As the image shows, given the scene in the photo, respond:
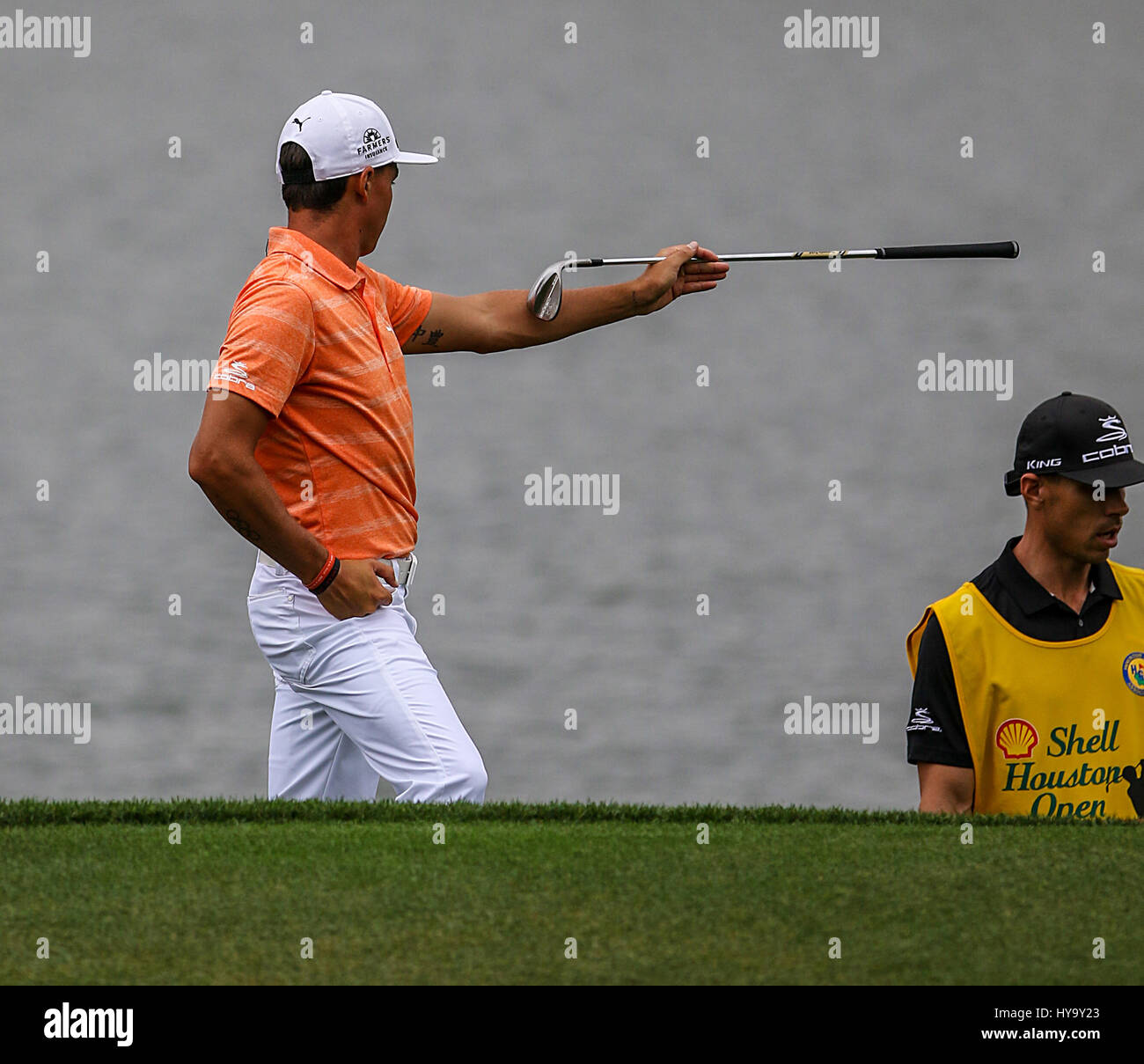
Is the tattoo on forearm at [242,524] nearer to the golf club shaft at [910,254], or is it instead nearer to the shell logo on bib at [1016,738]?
the golf club shaft at [910,254]

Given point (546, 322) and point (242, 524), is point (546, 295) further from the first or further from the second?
point (242, 524)

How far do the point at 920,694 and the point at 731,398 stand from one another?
2771 millimetres

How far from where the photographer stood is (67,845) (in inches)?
105

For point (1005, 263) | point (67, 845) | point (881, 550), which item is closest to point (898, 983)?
point (67, 845)

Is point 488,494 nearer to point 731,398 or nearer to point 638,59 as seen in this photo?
point 731,398

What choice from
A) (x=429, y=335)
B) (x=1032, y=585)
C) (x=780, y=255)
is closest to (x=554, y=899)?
(x=1032, y=585)

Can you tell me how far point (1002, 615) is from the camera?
313cm

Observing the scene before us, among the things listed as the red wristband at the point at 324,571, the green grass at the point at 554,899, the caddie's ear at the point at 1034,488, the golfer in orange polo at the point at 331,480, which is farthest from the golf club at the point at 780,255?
the green grass at the point at 554,899

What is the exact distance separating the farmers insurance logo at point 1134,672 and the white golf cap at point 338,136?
1.82 meters

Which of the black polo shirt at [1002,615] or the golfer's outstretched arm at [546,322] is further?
the golfer's outstretched arm at [546,322]

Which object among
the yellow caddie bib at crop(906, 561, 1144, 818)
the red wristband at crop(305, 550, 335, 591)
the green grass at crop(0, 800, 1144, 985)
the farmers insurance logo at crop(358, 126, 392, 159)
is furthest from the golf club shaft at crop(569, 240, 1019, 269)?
the green grass at crop(0, 800, 1144, 985)

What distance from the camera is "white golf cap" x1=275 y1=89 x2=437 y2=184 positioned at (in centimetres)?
330

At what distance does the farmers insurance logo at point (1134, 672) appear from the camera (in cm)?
310

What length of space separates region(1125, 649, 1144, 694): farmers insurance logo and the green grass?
14.7 inches
